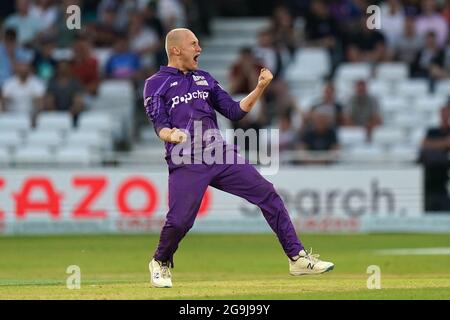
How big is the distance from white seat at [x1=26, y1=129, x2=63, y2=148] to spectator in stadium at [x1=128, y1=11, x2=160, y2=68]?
2.82m

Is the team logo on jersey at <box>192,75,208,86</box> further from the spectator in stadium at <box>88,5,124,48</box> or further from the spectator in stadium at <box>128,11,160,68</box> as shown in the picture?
the spectator in stadium at <box>88,5,124,48</box>

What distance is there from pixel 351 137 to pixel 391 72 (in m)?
1.92

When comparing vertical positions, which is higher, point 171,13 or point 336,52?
point 171,13

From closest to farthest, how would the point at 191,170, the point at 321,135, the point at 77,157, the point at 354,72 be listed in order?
the point at 191,170, the point at 77,157, the point at 321,135, the point at 354,72

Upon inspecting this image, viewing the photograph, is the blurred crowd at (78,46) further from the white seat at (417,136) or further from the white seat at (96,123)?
the white seat at (417,136)

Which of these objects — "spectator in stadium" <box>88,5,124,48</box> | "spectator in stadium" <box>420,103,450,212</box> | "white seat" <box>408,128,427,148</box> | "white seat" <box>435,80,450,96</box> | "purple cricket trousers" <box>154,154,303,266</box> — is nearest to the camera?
"purple cricket trousers" <box>154,154,303,266</box>

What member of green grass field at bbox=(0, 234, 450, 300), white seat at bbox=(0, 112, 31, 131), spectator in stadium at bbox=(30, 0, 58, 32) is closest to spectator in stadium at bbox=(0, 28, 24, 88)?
spectator in stadium at bbox=(30, 0, 58, 32)

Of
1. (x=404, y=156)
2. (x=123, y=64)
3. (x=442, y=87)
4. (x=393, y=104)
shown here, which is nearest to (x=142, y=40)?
(x=123, y=64)

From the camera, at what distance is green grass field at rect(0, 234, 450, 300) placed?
11.7m

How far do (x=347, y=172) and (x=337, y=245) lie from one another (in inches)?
94.3

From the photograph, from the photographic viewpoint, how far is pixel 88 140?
2366 centimetres

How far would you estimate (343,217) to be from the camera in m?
22.5

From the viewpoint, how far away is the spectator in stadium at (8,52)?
1008 inches
